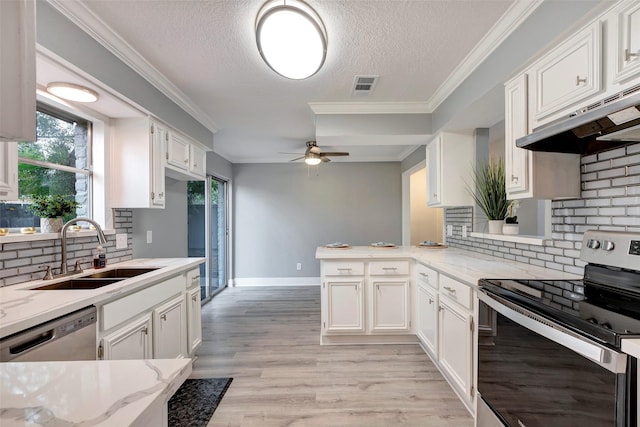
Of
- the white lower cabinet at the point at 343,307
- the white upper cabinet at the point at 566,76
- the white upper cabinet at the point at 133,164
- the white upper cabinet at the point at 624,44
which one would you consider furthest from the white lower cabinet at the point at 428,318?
the white upper cabinet at the point at 133,164

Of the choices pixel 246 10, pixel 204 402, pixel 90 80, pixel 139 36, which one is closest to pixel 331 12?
pixel 246 10

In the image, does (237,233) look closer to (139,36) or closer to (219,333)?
(219,333)

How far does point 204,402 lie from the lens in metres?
2.05

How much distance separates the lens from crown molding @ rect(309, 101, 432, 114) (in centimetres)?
294

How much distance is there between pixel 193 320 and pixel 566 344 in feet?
8.39

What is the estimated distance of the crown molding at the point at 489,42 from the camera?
1.60 metres

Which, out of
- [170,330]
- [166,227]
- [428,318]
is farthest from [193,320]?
[428,318]

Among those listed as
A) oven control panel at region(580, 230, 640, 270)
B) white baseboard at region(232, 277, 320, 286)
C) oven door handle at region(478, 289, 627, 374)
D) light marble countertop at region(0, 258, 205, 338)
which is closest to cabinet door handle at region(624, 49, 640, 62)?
oven control panel at region(580, 230, 640, 270)

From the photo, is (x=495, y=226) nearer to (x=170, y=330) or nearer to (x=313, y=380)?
(x=313, y=380)

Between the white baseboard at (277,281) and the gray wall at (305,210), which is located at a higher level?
the gray wall at (305,210)

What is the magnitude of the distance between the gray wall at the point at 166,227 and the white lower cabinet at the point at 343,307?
1.74 metres

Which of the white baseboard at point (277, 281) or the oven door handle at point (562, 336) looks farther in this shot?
the white baseboard at point (277, 281)

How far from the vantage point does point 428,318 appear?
255 cm

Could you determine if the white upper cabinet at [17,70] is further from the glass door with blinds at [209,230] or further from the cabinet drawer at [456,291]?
the glass door with blinds at [209,230]
